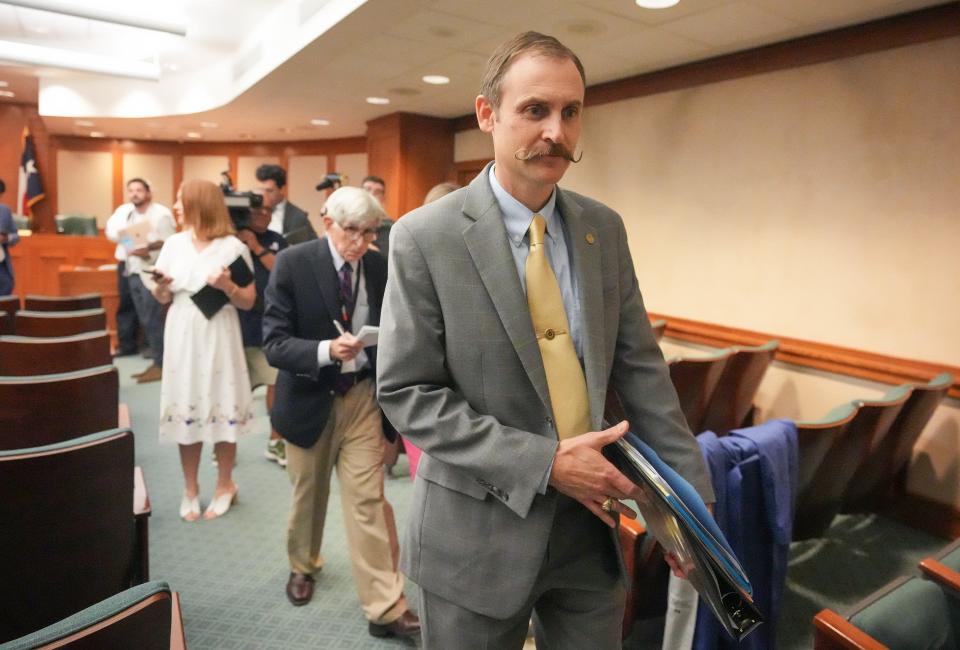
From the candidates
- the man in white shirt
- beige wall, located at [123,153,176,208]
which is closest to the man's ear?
the man in white shirt

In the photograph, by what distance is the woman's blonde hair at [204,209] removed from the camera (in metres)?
2.88

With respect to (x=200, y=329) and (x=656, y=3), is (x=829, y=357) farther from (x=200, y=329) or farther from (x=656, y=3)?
(x=200, y=329)

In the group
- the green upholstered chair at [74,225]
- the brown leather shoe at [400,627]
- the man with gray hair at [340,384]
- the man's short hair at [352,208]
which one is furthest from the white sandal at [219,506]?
the green upholstered chair at [74,225]

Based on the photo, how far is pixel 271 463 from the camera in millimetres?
3938

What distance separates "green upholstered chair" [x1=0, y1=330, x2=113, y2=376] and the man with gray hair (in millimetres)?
994

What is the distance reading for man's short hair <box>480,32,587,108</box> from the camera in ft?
3.52

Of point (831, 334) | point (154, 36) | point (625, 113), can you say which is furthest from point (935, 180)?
point (154, 36)

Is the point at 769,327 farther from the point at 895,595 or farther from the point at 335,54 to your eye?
the point at 335,54

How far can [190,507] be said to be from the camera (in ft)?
10.4

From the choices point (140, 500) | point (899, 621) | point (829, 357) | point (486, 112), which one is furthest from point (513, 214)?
point (829, 357)

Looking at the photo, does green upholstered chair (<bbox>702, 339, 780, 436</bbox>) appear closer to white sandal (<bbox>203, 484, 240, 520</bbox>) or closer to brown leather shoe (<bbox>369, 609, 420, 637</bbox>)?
brown leather shoe (<bbox>369, 609, 420, 637</bbox>)

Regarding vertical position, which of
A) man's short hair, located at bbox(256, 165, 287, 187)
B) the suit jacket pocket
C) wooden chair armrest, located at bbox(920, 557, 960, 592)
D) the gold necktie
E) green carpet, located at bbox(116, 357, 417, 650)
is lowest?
green carpet, located at bbox(116, 357, 417, 650)

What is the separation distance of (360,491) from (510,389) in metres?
1.33

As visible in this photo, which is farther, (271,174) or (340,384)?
(271,174)
